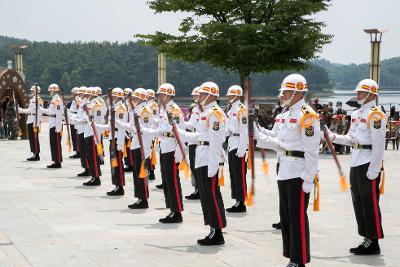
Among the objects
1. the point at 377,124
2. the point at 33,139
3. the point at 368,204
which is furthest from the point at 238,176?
the point at 33,139

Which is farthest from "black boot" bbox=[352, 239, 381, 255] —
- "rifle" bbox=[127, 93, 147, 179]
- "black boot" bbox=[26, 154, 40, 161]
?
"black boot" bbox=[26, 154, 40, 161]

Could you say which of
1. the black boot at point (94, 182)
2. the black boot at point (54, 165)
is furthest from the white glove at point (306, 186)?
the black boot at point (54, 165)

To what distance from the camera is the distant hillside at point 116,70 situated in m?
109

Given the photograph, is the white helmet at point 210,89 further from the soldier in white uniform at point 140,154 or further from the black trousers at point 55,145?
the black trousers at point 55,145

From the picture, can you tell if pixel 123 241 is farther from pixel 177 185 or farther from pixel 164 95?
pixel 164 95

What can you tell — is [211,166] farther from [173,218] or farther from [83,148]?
[83,148]

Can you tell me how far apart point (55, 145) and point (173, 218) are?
825 centimetres

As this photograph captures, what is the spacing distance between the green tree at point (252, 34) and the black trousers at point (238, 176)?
1123 cm

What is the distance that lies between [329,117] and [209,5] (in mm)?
5520

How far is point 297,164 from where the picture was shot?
7.39 meters

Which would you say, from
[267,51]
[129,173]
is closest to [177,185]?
[129,173]

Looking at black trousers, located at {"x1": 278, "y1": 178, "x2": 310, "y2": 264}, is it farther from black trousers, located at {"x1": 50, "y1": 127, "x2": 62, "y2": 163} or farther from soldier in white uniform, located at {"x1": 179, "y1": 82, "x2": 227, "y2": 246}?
black trousers, located at {"x1": 50, "y1": 127, "x2": 62, "y2": 163}

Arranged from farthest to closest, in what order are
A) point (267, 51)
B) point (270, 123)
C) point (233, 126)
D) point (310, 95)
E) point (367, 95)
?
point (270, 123) → point (267, 51) → point (233, 126) → point (367, 95) → point (310, 95)

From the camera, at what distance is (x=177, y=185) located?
1054 cm
